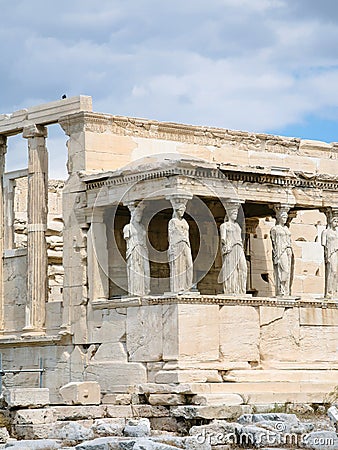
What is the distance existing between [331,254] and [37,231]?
5.11 meters

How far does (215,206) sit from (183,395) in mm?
4605

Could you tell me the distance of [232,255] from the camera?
2469 centimetres

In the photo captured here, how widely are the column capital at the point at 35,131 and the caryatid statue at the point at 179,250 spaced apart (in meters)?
4.01

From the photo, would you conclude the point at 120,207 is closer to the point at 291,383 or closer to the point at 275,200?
the point at 275,200

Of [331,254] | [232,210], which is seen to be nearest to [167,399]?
[232,210]

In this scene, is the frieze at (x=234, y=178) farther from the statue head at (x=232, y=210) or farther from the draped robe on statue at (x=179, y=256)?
the draped robe on statue at (x=179, y=256)

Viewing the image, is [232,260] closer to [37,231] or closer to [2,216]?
[37,231]

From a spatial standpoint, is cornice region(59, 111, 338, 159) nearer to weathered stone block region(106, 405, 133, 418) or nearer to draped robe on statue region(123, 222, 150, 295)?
draped robe on statue region(123, 222, 150, 295)

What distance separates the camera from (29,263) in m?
26.8

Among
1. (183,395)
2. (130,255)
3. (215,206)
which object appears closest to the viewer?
(183,395)

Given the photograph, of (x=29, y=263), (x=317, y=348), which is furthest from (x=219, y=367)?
(x=29, y=263)

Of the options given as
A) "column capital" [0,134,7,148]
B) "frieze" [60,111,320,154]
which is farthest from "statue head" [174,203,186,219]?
"column capital" [0,134,7,148]

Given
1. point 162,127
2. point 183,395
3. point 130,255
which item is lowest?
point 183,395

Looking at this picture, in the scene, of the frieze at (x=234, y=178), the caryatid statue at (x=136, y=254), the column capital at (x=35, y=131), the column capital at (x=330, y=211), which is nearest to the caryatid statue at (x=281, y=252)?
the frieze at (x=234, y=178)
